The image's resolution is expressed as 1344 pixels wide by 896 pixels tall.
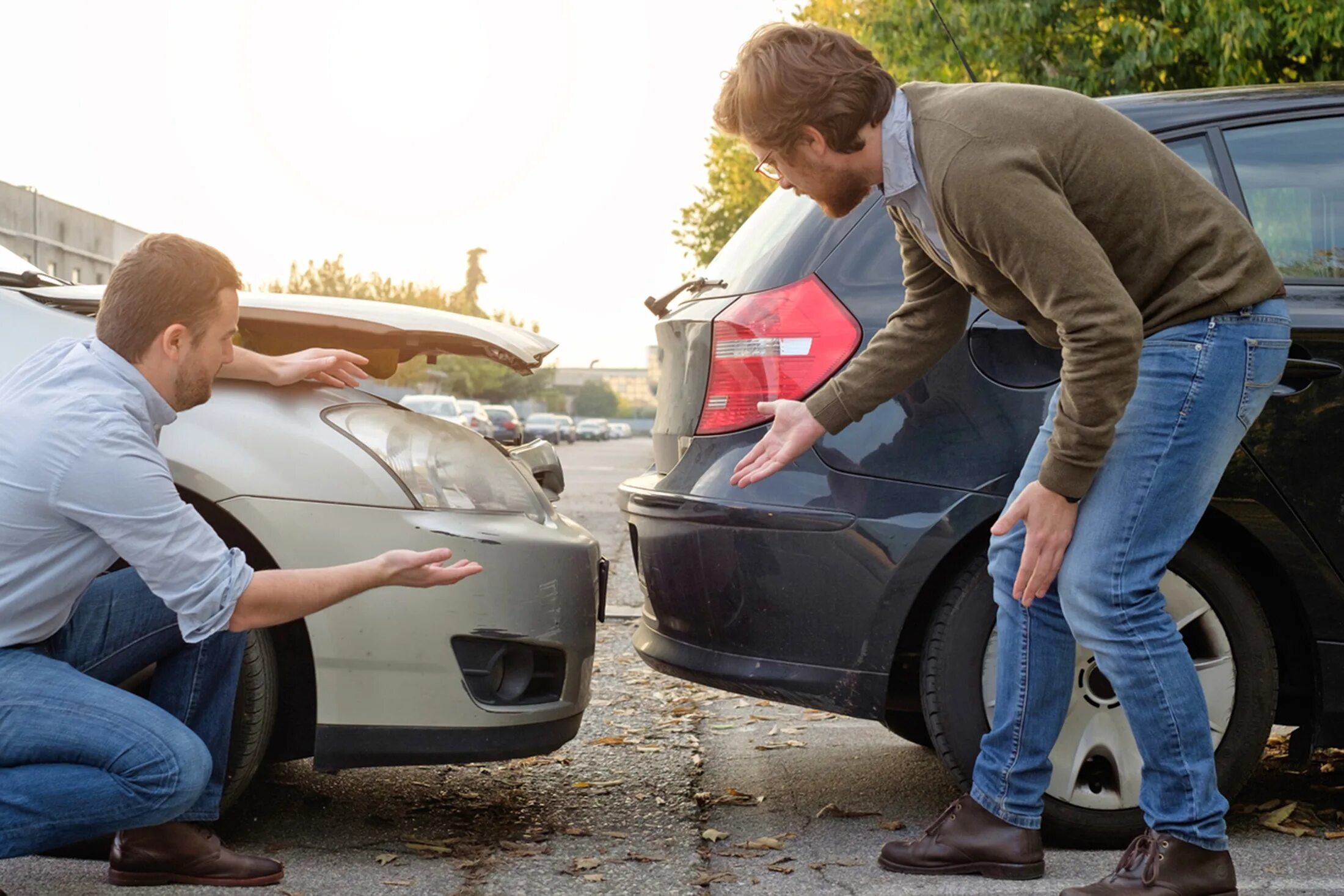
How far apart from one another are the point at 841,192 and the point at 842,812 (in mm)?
1579

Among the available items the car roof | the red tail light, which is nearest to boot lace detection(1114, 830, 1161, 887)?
the red tail light

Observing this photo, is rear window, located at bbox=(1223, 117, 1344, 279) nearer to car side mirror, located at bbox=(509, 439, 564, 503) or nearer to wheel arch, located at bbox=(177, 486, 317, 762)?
car side mirror, located at bbox=(509, 439, 564, 503)

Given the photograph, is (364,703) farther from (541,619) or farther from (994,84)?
(994,84)

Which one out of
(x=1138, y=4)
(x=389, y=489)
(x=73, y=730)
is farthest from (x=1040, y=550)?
(x=1138, y=4)

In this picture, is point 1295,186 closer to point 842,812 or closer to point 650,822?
point 842,812

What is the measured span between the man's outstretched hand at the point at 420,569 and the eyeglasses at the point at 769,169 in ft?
2.88

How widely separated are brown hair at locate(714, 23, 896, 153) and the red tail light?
614 millimetres

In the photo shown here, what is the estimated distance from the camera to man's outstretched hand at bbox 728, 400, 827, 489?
2895 millimetres

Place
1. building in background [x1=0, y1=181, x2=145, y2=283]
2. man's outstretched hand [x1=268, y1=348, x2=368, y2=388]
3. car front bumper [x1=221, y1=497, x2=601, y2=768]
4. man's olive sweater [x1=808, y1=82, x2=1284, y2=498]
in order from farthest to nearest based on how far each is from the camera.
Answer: building in background [x1=0, y1=181, x2=145, y2=283] < man's outstretched hand [x1=268, y1=348, x2=368, y2=388] < car front bumper [x1=221, y1=497, x2=601, y2=768] < man's olive sweater [x1=808, y1=82, x2=1284, y2=498]

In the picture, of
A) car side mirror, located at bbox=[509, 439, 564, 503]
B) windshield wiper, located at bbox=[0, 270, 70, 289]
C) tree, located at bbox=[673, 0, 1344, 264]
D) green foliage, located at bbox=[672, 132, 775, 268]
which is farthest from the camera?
green foliage, located at bbox=[672, 132, 775, 268]

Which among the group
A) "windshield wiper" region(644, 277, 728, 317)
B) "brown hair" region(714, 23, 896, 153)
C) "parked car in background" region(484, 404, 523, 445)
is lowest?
"parked car in background" region(484, 404, 523, 445)

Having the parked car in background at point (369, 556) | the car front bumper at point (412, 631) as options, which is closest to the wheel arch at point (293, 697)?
the parked car in background at point (369, 556)

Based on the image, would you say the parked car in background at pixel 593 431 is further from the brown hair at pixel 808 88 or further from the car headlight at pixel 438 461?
the brown hair at pixel 808 88

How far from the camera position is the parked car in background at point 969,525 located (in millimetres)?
2953
